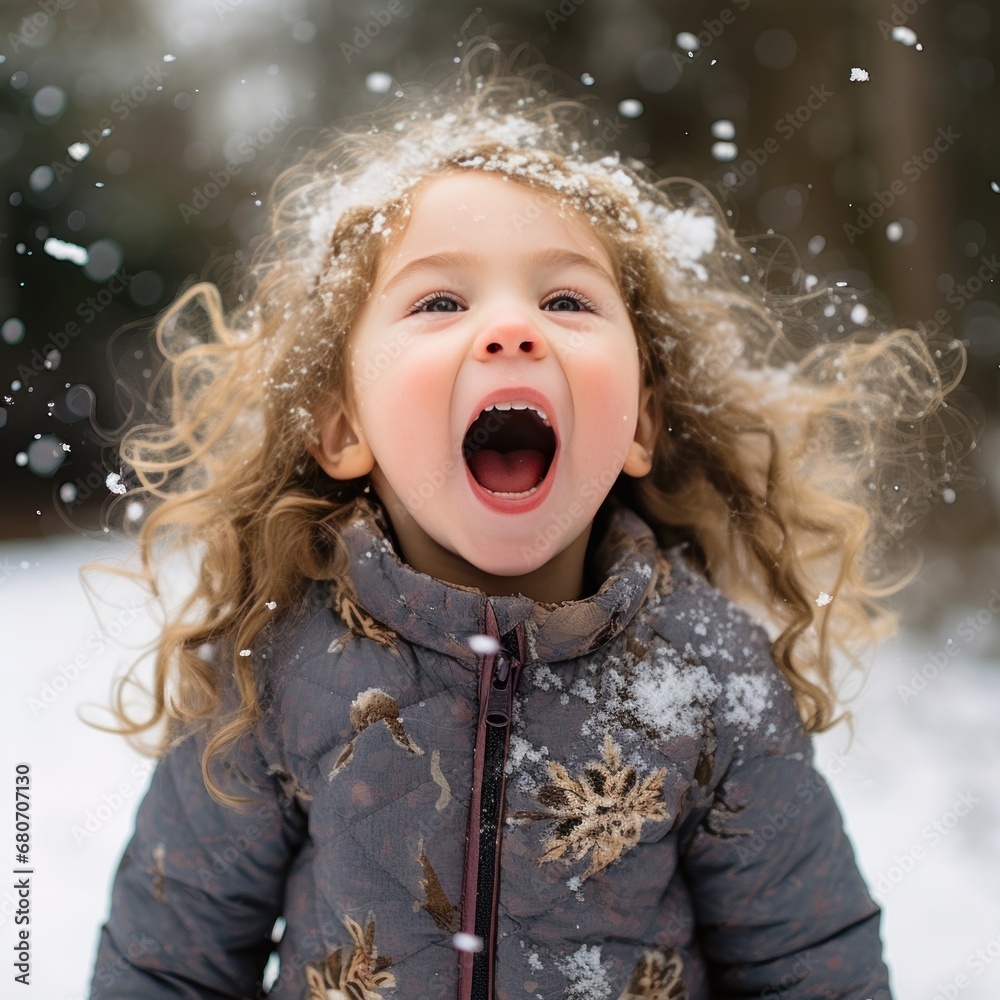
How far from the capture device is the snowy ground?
147cm

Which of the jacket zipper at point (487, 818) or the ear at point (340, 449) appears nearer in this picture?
the jacket zipper at point (487, 818)

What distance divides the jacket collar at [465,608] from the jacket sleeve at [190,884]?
0.24 m

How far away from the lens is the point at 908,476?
138 centimetres

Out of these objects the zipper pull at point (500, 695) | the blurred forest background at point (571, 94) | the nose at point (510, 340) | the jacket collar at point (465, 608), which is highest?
the blurred forest background at point (571, 94)

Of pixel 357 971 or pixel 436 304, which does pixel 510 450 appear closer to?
pixel 436 304

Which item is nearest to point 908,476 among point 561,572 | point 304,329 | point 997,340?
point 561,572

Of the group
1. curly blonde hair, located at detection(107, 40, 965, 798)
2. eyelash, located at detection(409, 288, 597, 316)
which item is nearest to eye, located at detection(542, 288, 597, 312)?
eyelash, located at detection(409, 288, 597, 316)

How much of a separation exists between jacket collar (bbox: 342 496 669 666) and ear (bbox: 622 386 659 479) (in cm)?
14

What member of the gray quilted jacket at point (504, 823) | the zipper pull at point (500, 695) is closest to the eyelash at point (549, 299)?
the gray quilted jacket at point (504, 823)

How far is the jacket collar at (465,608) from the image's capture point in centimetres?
96

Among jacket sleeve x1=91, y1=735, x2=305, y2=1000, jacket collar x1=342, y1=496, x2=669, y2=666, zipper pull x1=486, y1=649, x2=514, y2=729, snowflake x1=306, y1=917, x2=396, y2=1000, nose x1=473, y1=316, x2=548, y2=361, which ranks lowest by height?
snowflake x1=306, y1=917, x2=396, y2=1000

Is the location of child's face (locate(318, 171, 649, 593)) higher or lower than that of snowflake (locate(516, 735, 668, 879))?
higher

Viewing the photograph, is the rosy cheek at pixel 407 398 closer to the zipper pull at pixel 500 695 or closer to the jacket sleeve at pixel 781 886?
the zipper pull at pixel 500 695

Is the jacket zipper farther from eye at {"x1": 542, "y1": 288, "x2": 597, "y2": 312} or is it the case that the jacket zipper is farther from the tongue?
eye at {"x1": 542, "y1": 288, "x2": 597, "y2": 312}
